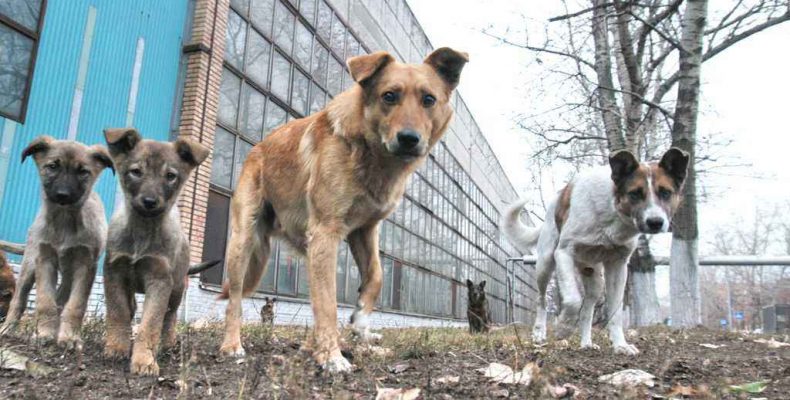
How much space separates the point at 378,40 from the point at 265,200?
2334 cm

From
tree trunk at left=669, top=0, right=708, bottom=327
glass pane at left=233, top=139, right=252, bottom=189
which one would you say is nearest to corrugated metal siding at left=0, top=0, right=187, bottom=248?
glass pane at left=233, top=139, right=252, bottom=189

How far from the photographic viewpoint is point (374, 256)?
4488 millimetres

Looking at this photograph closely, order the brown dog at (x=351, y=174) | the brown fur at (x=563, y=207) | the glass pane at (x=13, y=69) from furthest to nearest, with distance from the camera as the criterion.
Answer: the glass pane at (x=13, y=69) → the brown fur at (x=563, y=207) → the brown dog at (x=351, y=174)

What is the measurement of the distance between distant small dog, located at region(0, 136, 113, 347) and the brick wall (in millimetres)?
8430

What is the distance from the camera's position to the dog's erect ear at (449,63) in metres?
4.16

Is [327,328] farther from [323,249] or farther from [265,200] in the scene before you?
[265,200]

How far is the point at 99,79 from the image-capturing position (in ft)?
38.4

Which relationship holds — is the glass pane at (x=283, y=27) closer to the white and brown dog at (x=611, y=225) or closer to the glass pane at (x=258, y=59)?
the glass pane at (x=258, y=59)

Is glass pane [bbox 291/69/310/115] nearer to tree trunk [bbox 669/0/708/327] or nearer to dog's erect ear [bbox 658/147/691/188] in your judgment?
tree trunk [bbox 669/0/708/327]

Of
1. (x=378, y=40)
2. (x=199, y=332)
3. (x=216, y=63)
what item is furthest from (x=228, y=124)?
(x=378, y=40)

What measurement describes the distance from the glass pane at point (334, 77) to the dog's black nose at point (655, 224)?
1672 centimetres

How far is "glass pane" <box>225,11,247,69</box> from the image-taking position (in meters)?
14.8


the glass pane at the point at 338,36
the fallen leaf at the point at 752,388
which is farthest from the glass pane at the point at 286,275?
A: the fallen leaf at the point at 752,388

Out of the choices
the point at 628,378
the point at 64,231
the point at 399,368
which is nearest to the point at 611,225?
the point at 628,378
